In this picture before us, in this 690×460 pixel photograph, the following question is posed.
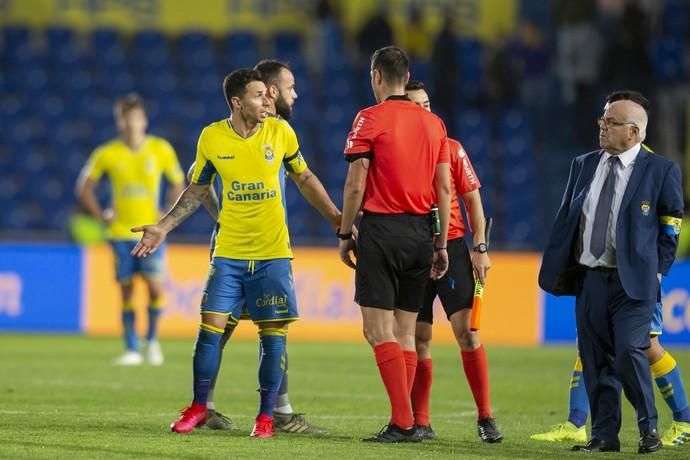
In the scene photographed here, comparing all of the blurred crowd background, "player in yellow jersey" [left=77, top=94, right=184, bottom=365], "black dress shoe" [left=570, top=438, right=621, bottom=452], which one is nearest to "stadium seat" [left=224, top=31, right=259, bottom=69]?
the blurred crowd background

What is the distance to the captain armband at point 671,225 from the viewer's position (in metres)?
8.19

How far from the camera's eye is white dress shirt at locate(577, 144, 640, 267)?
8.25 meters

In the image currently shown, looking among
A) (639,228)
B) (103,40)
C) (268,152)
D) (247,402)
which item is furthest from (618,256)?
(103,40)

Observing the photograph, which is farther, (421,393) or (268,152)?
(421,393)

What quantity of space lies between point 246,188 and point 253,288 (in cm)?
59

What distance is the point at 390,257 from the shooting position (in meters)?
8.41

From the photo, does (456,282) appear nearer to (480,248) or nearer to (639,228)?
(480,248)

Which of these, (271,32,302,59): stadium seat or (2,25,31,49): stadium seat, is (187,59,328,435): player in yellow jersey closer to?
(271,32,302,59): stadium seat

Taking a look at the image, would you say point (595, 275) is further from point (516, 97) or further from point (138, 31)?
point (138, 31)

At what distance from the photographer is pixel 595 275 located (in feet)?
27.2

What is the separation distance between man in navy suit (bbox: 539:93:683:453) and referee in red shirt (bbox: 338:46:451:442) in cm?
74

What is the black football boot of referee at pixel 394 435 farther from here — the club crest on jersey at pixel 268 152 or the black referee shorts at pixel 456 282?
the club crest on jersey at pixel 268 152

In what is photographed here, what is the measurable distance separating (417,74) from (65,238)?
257 inches

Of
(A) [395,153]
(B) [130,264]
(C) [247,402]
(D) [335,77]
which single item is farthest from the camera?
(D) [335,77]
